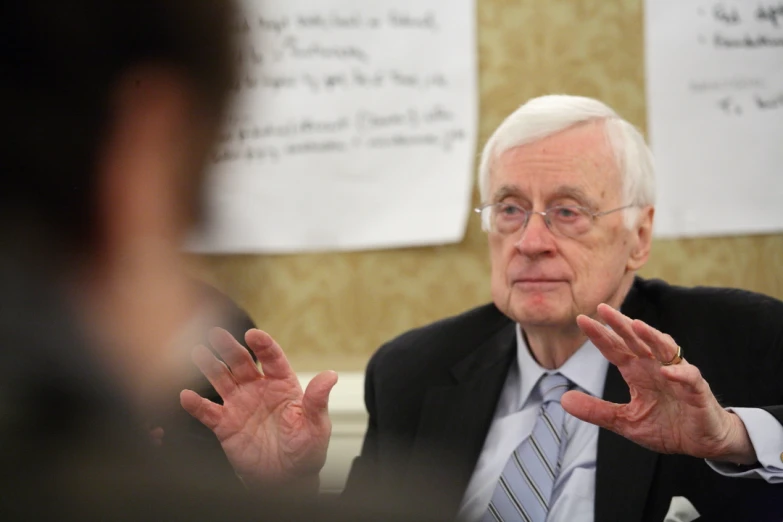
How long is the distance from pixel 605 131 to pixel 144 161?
4.14ft

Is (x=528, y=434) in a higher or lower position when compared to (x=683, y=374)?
lower

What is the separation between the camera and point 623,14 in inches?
71.9

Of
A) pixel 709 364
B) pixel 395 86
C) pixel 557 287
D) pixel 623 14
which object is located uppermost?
pixel 623 14

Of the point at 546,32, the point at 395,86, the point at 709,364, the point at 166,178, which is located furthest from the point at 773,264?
the point at 166,178

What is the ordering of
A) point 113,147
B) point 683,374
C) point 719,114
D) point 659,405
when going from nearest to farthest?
point 113,147 < point 683,374 < point 659,405 < point 719,114

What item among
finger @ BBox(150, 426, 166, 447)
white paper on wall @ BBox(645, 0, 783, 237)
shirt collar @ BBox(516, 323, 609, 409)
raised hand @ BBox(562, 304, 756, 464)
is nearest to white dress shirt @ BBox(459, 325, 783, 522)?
shirt collar @ BBox(516, 323, 609, 409)

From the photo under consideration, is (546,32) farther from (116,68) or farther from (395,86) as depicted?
(116,68)

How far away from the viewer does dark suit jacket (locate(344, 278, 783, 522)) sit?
4.25 ft

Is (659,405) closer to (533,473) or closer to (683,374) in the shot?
(683,374)

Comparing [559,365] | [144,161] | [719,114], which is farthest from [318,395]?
[719,114]

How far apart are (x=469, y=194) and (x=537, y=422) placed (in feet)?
1.84

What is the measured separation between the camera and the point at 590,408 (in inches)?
42.5

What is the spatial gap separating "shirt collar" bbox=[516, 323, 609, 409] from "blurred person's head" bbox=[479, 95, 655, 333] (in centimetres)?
5

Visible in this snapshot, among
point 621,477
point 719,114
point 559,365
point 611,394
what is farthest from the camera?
point 719,114
